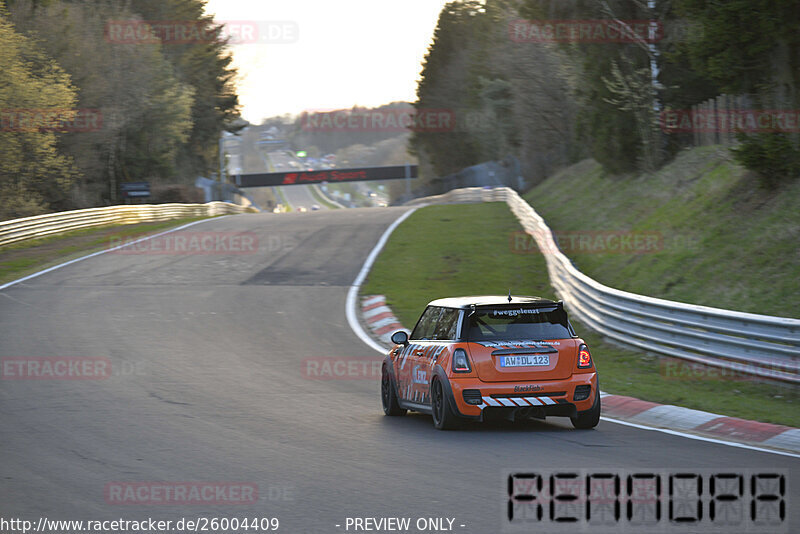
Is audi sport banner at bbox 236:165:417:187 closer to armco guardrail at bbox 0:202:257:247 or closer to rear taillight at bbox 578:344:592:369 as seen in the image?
armco guardrail at bbox 0:202:257:247

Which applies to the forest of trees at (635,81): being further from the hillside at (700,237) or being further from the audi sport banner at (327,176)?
the audi sport banner at (327,176)

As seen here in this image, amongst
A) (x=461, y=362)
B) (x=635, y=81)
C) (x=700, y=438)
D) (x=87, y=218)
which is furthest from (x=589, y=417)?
(x=87, y=218)

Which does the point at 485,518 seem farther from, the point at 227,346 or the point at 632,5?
the point at 632,5

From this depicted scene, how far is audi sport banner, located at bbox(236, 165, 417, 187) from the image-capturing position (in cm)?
10532

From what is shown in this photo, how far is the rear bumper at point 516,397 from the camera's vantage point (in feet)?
29.8

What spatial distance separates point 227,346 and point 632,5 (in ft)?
70.1

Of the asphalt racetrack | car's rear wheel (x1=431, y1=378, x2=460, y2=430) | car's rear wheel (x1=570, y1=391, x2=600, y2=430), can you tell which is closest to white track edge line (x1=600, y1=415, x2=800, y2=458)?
the asphalt racetrack

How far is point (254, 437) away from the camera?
884 cm

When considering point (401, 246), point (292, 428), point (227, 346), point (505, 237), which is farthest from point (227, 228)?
point (292, 428)

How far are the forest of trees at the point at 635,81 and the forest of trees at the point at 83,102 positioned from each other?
69.0 feet

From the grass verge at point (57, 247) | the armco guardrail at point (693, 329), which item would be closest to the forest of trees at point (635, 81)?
the armco guardrail at point (693, 329)

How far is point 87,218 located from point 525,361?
30.6 metres

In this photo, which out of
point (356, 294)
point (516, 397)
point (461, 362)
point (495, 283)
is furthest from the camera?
point (495, 283)

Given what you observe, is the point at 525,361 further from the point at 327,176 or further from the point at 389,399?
the point at 327,176
